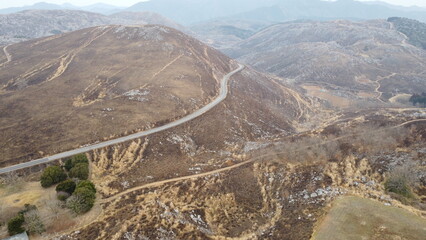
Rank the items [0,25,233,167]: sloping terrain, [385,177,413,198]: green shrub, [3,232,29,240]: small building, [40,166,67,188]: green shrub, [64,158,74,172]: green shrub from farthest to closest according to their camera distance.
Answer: [0,25,233,167]: sloping terrain
[64,158,74,172]: green shrub
[40,166,67,188]: green shrub
[385,177,413,198]: green shrub
[3,232,29,240]: small building

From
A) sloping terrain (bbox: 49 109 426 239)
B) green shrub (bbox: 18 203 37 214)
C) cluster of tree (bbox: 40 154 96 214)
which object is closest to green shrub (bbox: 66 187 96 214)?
cluster of tree (bbox: 40 154 96 214)

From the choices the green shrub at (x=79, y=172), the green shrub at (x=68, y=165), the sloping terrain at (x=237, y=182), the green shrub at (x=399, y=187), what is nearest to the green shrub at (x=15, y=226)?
the sloping terrain at (x=237, y=182)

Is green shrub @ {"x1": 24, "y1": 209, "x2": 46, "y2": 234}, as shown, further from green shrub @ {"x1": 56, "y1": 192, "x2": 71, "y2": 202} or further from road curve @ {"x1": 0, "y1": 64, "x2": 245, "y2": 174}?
road curve @ {"x1": 0, "y1": 64, "x2": 245, "y2": 174}

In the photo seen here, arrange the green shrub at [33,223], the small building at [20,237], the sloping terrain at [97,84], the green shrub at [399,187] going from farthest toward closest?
the sloping terrain at [97,84], the green shrub at [399,187], the green shrub at [33,223], the small building at [20,237]

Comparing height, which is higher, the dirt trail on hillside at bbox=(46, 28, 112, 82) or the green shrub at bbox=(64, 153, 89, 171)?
the dirt trail on hillside at bbox=(46, 28, 112, 82)

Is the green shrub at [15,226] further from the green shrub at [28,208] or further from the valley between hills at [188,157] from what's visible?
the green shrub at [28,208]
